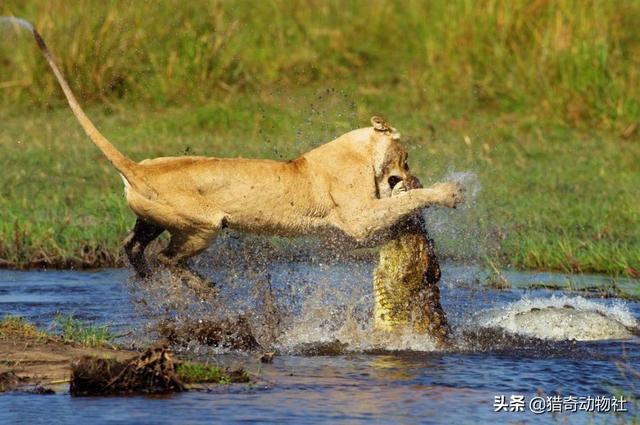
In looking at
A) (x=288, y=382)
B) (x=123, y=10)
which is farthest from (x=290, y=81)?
(x=288, y=382)

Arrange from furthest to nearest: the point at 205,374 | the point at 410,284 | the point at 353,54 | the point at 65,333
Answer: the point at 353,54
the point at 410,284
the point at 65,333
the point at 205,374

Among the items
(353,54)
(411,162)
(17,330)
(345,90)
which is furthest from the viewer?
(353,54)

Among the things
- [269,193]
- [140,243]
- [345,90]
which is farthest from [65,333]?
[345,90]

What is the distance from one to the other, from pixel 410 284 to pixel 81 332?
1585mm

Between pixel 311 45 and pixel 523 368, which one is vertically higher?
pixel 311 45

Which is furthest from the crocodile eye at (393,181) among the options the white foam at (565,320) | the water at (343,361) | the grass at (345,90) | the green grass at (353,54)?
the green grass at (353,54)

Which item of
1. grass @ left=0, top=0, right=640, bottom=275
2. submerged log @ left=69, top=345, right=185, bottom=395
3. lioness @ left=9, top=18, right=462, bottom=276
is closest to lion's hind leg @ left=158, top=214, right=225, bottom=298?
lioness @ left=9, top=18, right=462, bottom=276

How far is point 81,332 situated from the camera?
20.6 feet

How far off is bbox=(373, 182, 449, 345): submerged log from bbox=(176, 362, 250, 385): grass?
1.23m

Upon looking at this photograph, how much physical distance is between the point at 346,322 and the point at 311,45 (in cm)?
695

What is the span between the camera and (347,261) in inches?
316

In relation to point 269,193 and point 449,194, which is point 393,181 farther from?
point 269,193

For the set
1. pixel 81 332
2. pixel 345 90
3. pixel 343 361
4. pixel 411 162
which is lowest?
pixel 343 361

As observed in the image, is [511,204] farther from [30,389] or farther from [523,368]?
[30,389]
